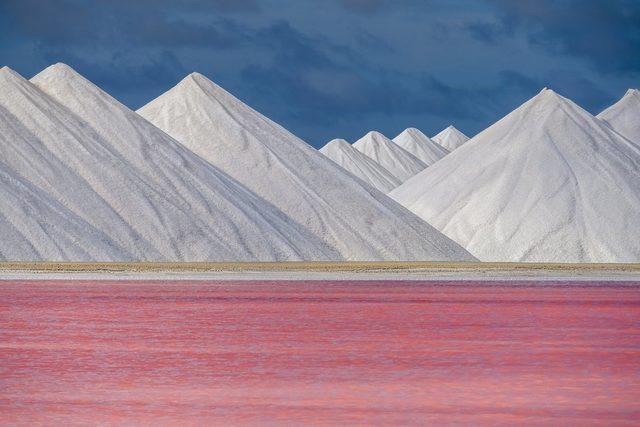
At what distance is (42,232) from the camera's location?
86.4 m

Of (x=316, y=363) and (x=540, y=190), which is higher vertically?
(x=540, y=190)

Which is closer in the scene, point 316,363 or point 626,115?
point 316,363

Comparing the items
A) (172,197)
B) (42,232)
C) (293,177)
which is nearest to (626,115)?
(293,177)

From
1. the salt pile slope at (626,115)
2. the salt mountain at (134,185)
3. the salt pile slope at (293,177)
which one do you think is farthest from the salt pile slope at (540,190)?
the salt mountain at (134,185)

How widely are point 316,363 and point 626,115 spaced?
499ft

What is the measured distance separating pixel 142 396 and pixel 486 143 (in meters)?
126

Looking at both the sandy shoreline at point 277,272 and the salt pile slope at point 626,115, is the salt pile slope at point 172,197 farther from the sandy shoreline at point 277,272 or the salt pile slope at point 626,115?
the salt pile slope at point 626,115

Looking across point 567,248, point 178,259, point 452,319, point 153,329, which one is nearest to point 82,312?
point 153,329

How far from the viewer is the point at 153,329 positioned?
30.1 metres

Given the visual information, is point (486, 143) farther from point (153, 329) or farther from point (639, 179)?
point (153, 329)

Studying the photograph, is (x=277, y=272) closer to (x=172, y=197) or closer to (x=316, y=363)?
(x=172, y=197)

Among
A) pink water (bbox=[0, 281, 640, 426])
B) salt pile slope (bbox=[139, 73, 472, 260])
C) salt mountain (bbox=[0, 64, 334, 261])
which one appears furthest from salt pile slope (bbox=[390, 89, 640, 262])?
pink water (bbox=[0, 281, 640, 426])

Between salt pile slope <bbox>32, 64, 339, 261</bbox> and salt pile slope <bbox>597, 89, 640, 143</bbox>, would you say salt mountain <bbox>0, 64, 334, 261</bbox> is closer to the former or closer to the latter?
salt pile slope <bbox>32, 64, 339, 261</bbox>

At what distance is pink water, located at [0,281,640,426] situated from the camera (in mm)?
16688
